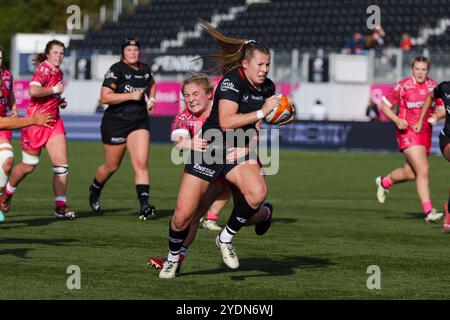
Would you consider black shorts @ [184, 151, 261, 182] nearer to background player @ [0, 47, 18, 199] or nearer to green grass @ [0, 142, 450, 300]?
green grass @ [0, 142, 450, 300]

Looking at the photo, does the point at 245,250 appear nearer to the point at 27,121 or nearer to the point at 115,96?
the point at 27,121

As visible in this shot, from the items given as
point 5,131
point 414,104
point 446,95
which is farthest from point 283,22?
point 5,131

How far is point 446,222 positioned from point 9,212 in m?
5.89

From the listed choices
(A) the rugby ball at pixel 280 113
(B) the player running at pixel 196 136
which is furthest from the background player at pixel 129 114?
(A) the rugby ball at pixel 280 113

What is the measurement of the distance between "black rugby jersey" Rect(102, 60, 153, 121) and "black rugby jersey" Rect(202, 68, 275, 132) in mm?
5786

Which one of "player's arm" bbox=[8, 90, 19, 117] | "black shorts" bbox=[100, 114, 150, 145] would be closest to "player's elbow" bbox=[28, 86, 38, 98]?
"player's arm" bbox=[8, 90, 19, 117]

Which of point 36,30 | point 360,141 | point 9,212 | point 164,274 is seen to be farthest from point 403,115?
point 36,30

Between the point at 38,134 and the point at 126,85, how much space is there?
1453 millimetres

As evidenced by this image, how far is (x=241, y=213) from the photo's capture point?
10125 mm

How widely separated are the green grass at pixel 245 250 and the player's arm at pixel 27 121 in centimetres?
126

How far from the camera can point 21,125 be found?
10242mm

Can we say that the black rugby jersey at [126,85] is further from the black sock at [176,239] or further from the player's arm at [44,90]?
the black sock at [176,239]

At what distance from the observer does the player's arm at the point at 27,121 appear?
9920 mm
